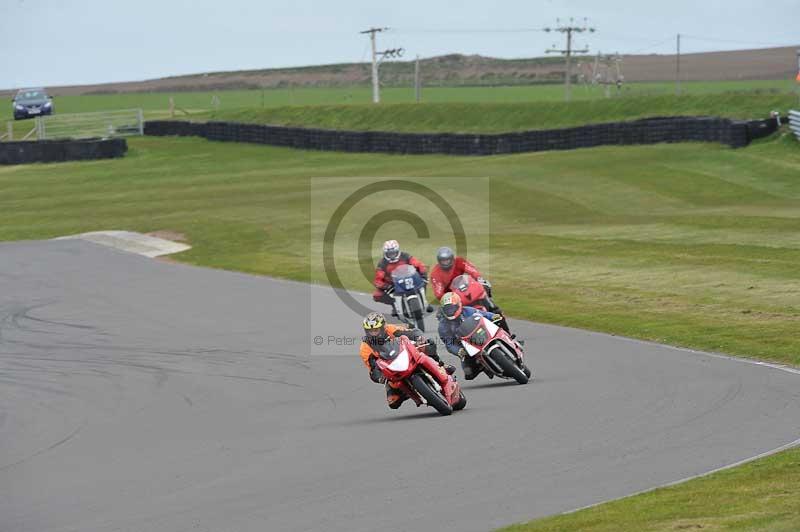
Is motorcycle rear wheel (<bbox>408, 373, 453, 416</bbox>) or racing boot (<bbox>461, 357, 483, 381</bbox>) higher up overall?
motorcycle rear wheel (<bbox>408, 373, 453, 416</bbox>)

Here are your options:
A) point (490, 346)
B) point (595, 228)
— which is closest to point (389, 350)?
point (490, 346)

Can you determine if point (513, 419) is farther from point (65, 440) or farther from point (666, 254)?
point (666, 254)

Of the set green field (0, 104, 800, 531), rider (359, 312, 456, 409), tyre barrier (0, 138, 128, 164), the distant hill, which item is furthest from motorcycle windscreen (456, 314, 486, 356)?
the distant hill

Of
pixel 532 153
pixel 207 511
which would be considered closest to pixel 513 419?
pixel 207 511

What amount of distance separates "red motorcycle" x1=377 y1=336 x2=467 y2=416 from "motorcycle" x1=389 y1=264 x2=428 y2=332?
4.61 meters

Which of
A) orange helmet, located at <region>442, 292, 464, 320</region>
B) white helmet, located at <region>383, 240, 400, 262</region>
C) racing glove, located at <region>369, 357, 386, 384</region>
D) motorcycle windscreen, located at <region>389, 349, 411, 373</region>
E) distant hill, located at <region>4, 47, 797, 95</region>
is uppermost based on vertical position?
distant hill, located at <region>4, 47, 797, 95</region>

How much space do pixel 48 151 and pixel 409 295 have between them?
42733mm

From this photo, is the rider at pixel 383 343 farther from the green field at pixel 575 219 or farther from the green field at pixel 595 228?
the green field at pixel 575 219

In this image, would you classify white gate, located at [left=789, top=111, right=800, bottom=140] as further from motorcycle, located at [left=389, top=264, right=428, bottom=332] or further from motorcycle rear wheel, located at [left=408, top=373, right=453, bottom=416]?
motorcycle rear wheel, located at [left=408, top=373, right=453, bottom=416]

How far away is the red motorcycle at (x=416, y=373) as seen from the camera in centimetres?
1465

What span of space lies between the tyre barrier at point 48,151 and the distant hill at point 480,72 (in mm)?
64908

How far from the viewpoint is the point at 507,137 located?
1984 inches

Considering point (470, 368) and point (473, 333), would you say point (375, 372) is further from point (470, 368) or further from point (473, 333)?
point (470, 368)

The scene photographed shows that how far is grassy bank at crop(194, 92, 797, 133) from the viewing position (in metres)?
48.7
